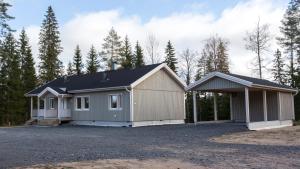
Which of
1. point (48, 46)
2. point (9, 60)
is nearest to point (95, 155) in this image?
point (9, 60)

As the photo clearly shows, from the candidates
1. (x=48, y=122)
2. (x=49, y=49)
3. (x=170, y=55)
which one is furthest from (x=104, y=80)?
(x=49, y=49)

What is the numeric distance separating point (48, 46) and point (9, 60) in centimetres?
818

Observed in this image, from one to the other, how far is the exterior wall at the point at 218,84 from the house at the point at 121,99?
4.90m

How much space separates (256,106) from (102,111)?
11.7m

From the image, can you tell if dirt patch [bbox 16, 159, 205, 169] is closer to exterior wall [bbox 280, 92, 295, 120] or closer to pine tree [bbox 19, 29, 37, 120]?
exterior wall [bbox 280, 92, 295, 120]

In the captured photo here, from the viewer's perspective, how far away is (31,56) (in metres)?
45.7

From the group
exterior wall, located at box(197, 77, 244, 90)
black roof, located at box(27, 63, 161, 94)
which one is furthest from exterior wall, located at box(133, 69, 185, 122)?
exterior wall, located at box(197, 77, 244, 90)

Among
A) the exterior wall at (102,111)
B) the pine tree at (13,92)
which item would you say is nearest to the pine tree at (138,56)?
the pine tree at (13,92)

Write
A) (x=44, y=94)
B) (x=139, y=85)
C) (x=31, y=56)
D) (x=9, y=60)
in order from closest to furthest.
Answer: (x=139, y=85), (x=44, y=94), (x=9, y=60), (x=31, y=56)

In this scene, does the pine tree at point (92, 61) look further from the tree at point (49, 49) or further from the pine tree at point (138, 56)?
the pine tree at point (138, 56)

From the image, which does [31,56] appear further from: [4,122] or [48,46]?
[4,122]

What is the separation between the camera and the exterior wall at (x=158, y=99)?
26.5 metres

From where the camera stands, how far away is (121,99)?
2659cm

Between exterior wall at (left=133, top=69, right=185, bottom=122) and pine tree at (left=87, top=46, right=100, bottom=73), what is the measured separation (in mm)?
23495
